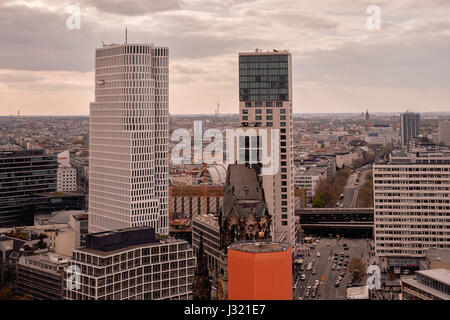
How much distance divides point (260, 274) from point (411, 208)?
860 inches

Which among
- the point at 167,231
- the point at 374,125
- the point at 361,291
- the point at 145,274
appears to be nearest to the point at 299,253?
the point at 167,231

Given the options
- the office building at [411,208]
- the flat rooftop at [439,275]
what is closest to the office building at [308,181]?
the office building at [411,208]

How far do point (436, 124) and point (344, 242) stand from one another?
48.1ft

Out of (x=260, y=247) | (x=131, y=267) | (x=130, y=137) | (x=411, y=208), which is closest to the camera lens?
(x=260, y=247)

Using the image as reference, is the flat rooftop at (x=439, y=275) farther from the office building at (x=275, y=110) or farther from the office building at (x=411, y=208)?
the office building at (x=275, y=110)

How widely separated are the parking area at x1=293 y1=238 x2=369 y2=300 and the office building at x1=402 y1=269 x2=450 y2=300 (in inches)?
186

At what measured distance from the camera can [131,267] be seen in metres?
22.2

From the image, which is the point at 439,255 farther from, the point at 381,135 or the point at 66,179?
the point at 381,135

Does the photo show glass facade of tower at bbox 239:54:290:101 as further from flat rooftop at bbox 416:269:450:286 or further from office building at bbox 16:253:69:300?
flat rooftop at bbox 416:269:450:286

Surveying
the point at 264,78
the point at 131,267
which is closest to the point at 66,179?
the point at 264,78

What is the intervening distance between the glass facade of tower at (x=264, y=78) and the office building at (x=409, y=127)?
68.1 ft

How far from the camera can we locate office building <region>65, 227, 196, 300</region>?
2131cm

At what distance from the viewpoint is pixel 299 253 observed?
34.8 m
